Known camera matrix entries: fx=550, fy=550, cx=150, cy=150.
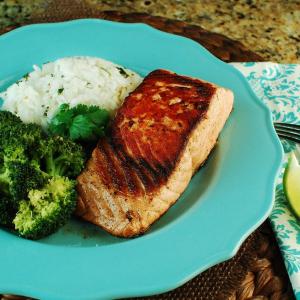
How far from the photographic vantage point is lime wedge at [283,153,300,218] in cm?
228

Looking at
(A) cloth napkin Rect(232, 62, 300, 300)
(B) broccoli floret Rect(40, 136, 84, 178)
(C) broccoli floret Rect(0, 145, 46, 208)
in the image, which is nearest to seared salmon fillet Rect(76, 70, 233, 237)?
(B) broccoli floret Rect(40, 136, 84, 178)

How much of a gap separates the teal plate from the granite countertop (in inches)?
41.2

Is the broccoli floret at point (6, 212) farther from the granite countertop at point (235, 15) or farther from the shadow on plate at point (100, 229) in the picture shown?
the granite countertop at point (235, 15)

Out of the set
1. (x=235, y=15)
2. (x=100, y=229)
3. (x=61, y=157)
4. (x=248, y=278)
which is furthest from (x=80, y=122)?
(x=235, y=15)

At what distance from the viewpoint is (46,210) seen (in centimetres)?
204

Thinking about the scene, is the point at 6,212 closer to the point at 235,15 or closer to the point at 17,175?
the point at 17,175

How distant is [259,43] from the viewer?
3.86 m

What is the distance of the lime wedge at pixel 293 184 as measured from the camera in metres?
2.28

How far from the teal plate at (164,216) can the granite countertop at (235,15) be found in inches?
41.2

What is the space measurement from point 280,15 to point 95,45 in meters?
1.77

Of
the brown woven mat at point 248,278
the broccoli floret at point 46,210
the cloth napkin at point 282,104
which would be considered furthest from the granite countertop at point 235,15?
the broccoli floret at point 46,210

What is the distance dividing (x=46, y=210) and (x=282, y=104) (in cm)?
141

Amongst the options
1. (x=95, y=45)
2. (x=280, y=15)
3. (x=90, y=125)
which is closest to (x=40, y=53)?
(x=95, y=45)

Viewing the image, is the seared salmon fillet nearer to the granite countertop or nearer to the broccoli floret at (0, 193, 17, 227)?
the broccoli floret at (0, 193, 17, 227)
